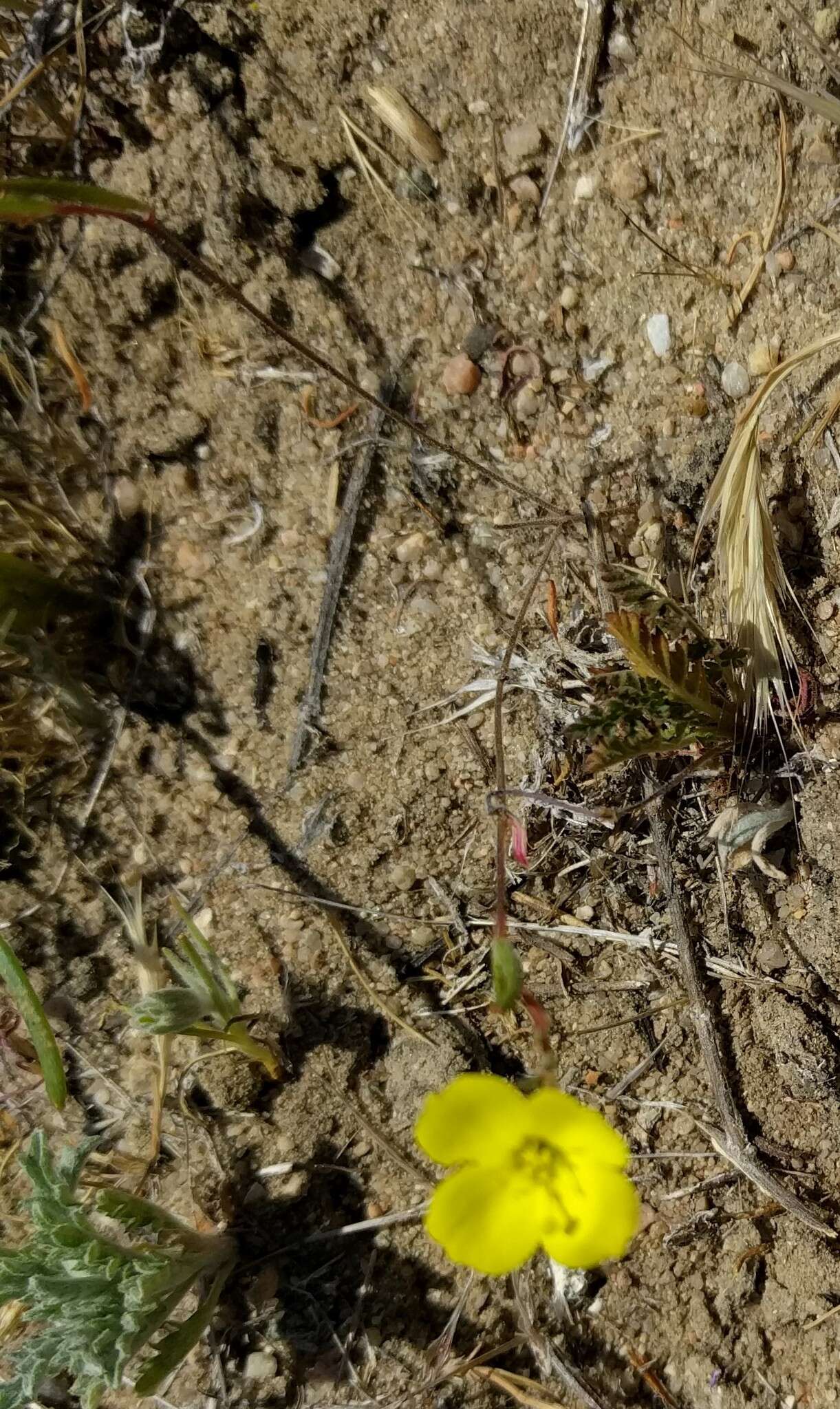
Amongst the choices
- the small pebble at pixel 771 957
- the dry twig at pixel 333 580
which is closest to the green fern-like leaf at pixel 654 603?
the dry twig at pixel 333 580

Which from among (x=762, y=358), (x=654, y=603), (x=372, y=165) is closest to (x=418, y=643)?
(x=654, y=603)

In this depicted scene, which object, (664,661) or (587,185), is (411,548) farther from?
(587,185)

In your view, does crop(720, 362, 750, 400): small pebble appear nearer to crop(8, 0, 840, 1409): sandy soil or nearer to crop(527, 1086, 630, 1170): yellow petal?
crop(8, 0, 840, 1409): sandy soil

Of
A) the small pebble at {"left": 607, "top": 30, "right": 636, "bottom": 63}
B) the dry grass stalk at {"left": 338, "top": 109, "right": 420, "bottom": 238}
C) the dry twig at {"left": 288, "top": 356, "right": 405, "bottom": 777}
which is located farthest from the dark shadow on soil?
the small pebble at {"left": 607, "top": 30, "right": 636, "bottom": 63}

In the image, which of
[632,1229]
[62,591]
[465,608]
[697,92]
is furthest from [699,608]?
[62,591]

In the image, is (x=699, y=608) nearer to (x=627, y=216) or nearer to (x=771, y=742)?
(x=771, y=742)

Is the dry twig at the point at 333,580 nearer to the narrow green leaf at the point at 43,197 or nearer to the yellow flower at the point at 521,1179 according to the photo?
the narrow green leaf at the point at 43,197
